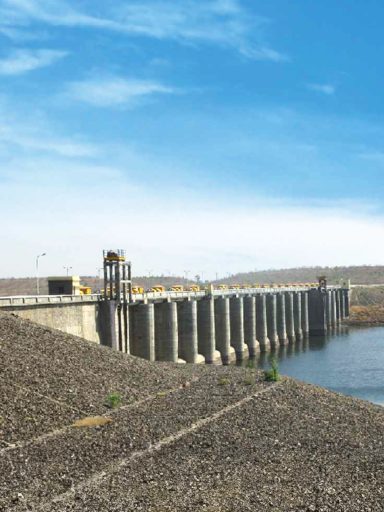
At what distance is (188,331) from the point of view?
241 ft

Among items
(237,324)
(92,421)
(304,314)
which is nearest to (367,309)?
(304,314)

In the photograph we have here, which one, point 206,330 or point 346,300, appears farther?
point 346,300

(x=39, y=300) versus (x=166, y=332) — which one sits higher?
(x=39, y=300)

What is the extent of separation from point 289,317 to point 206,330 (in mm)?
49048

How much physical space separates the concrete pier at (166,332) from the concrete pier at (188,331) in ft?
12.1

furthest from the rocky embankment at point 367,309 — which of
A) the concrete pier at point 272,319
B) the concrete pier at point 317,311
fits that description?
the concrete pier at point 272,319

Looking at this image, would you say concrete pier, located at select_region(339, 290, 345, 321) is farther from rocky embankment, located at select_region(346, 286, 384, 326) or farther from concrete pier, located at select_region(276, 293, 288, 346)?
concrete pier, located at select_region(276, 293, 288, 346)

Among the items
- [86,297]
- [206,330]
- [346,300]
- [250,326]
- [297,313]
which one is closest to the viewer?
[86,297]

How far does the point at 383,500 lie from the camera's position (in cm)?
2214

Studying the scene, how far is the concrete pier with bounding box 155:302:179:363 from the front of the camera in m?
66.2

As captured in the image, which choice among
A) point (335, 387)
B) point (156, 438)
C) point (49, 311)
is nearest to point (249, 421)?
point (156, 438)

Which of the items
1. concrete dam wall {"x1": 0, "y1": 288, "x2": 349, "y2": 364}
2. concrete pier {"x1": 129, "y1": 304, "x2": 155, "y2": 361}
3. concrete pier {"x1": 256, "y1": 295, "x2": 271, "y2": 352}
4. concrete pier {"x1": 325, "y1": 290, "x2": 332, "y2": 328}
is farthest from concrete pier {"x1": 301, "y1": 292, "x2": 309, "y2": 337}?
concrete pier {"x1": 129, "y1": 304, "x2": 155, "y2": 361}

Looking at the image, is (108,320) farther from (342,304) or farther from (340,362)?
(342,304)

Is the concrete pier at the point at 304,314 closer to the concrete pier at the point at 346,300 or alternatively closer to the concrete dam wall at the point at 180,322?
the concrete dam wall at the point at 180,322
